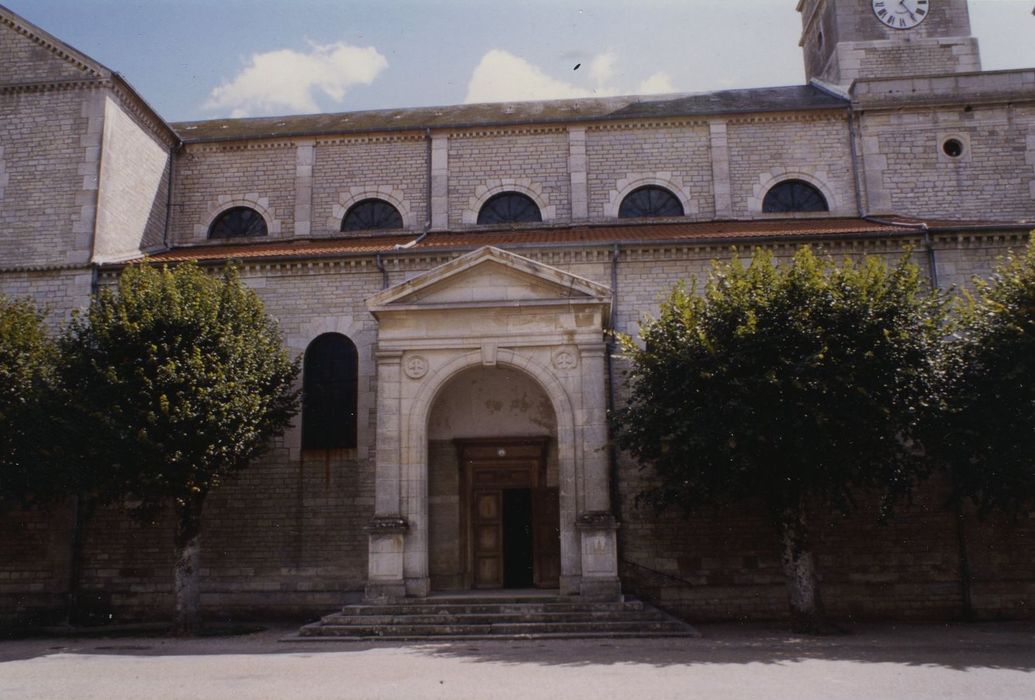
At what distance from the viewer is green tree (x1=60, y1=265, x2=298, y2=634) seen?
1423cm

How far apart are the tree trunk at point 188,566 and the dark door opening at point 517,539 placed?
572cm

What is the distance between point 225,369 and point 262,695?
24.2ft

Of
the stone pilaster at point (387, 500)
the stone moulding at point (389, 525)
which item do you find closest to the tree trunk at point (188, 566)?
the stone pilaster at point (387, 500)

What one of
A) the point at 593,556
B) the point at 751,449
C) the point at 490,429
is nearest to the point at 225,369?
the point at 490,429

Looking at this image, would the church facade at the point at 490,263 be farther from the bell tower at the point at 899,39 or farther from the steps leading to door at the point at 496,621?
the steps leading to door at the point at 496,621

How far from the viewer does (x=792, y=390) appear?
1310 cm

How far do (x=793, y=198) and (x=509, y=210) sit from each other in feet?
22.3

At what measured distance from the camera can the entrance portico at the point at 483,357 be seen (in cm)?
1481

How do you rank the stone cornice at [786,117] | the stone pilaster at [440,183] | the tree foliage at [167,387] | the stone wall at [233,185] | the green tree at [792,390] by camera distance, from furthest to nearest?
the stone wall at [233,185] → the stone cornice at [786,117] → the stone pilaster at [440,183] → the tree foliage at [167,387] → the green tree at [792,390]

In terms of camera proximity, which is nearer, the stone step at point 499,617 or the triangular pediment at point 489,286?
the stone step at point 499,617

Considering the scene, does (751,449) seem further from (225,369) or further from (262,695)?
(225,369)

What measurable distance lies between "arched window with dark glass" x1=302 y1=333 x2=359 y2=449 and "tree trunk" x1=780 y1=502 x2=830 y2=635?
8.48 m

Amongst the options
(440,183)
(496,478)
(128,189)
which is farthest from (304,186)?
(496,478)

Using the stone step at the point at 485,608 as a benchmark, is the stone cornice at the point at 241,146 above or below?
above
